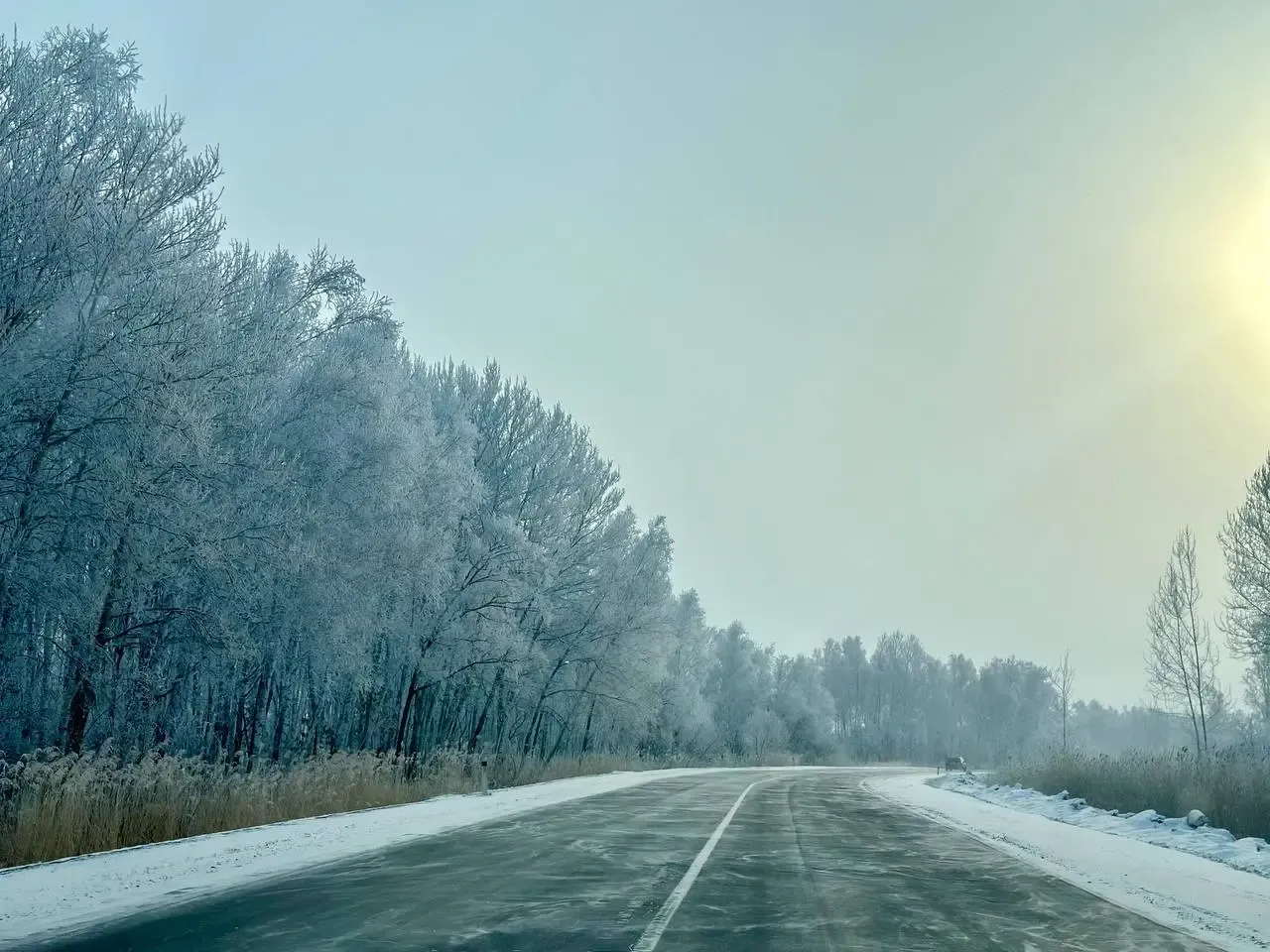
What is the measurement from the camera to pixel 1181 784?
1995cm

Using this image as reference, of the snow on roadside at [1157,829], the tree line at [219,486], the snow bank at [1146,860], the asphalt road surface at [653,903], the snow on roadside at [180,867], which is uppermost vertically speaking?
the tree line at [219,486]

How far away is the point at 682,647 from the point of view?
70.8m

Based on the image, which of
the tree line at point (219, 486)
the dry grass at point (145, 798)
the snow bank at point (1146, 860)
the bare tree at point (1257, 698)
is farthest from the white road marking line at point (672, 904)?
the bare tree at point (1257, 698)

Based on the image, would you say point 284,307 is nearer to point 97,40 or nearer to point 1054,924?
point 97,40

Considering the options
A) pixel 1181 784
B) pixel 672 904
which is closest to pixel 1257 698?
pixel 1181 784

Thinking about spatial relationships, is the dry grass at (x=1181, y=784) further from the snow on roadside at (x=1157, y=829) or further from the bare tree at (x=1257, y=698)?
the bare tree at (x=1257, y=698)

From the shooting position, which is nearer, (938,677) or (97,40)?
(97,40)

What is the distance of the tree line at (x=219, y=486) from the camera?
540 inches

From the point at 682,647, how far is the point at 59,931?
64.7m

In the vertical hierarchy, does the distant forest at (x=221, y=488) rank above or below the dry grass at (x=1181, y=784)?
above

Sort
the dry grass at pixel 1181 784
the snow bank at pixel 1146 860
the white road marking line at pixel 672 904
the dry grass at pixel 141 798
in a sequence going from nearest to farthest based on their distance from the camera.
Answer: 1. the white road marking line at pixel 672 904
2. the snow bank at pixel 1146 860
3. the dry grass at pixel 141 798
4. the dry grass at pixel 1181 784

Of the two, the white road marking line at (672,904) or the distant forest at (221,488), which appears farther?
the distant forest at (221,488)

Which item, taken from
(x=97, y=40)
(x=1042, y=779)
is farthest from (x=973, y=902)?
(x=1042, y=779)

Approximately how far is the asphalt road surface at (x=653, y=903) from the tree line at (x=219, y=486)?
6.77 metres
